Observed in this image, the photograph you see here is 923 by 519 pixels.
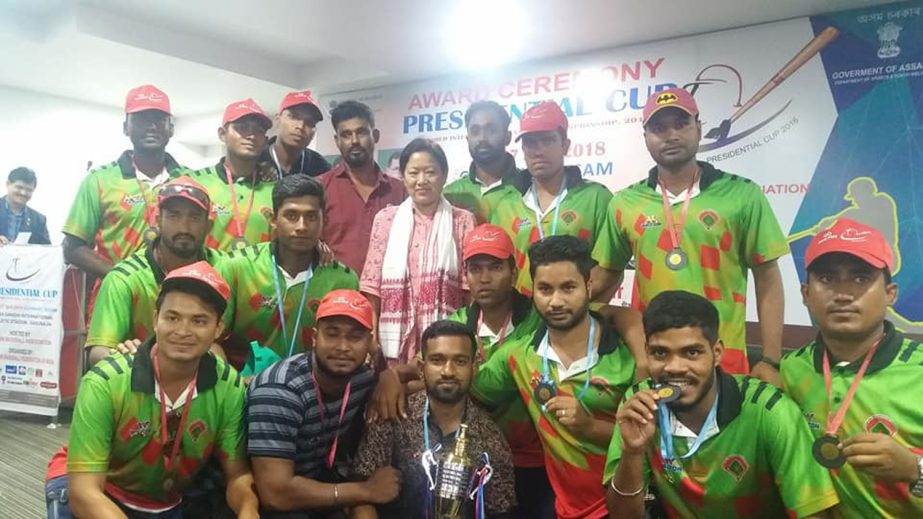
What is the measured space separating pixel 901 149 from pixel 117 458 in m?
5.36

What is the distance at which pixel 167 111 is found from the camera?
3742mm

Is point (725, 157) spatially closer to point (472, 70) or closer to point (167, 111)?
point (472, 70)

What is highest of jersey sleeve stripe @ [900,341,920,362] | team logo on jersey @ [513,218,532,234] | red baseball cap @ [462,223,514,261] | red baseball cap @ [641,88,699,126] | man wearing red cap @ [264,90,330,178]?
man wearing red cap @ [264,90,330,178]

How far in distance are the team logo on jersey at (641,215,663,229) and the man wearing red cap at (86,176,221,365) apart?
2.03 m

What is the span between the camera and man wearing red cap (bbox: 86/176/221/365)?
2834mm

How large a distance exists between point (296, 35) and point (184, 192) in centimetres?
404

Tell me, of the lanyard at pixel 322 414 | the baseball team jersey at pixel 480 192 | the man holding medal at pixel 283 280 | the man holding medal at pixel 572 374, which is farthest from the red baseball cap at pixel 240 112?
the man holding medal at pixel 572 374

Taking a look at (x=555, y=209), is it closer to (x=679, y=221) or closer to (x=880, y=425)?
(x=679, y=221)

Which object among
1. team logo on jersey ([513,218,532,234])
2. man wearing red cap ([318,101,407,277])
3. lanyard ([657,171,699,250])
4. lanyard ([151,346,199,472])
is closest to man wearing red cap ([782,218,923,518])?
lanyard ([657,171,699,250])

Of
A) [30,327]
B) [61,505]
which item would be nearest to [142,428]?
[61,505]

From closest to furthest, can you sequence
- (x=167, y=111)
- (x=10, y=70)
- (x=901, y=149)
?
(x=167, y=111) → (x=901, y=149) → (x=10, y=70)

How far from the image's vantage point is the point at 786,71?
5160 mm

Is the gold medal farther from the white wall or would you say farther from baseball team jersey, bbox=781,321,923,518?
the white wall

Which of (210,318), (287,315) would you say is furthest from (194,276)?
(287,315)
